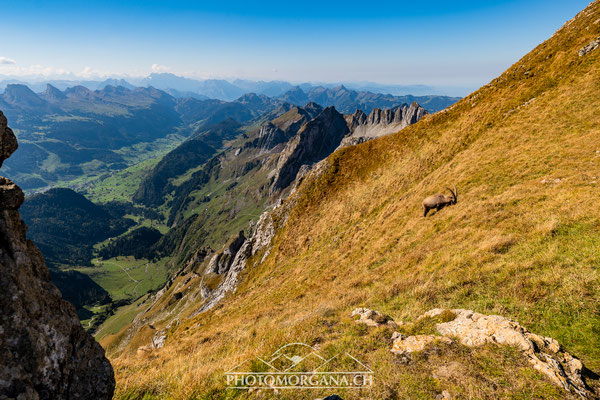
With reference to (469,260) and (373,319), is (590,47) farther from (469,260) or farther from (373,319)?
(373,319)

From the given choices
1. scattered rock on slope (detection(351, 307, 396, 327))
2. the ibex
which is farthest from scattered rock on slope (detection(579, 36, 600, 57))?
scattered rock on slope (detection(351, 307, 396, 327))

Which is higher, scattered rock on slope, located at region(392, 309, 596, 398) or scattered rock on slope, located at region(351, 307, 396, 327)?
scattered rock on slope, located at region(392, 309, 596, 398)

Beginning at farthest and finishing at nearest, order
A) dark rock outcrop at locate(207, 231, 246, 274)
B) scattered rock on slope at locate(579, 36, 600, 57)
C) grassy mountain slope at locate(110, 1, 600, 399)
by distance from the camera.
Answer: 1. dark rock outcrop at locate(207, 231, 246, 274)
2. scattered rock on slope at locate(579, 36, 600, 57)
3. grassy mountain slope at locate(110, 1, 600, 399)

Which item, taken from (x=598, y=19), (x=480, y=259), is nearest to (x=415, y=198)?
(x=480, y=259)

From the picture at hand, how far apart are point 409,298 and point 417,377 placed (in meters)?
6.17

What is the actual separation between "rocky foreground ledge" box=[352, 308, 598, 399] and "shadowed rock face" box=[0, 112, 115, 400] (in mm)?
11050

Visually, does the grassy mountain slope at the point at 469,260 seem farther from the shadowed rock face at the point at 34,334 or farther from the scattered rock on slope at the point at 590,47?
the shadowed rock face at the point at 34,334

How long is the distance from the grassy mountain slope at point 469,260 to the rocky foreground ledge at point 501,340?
0.33 meters

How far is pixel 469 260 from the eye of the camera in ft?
Result: 45.4

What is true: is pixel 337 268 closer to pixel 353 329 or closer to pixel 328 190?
pixel 353 329

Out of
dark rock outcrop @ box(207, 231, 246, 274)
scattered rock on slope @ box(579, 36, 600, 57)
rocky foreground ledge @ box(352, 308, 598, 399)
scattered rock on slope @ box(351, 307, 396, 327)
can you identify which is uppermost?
scattered rock on slope @ box(579, 36, 600, 57)

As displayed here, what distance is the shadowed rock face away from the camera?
6.57 metres

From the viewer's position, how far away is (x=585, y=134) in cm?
2505

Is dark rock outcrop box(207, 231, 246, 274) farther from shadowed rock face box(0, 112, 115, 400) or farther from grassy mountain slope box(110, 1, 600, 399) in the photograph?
shadowed rock face box(0, 112, 115, 400)
